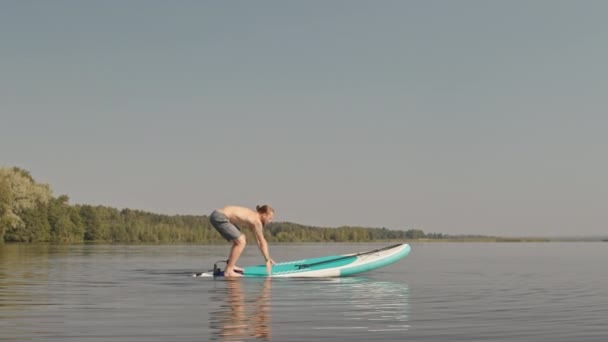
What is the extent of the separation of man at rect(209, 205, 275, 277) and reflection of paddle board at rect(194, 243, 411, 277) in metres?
0.38

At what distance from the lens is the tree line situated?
318 feet

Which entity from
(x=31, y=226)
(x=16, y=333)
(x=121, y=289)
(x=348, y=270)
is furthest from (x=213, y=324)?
(x=31, y=226)

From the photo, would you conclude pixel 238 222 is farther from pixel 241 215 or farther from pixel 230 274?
pixel 230 274

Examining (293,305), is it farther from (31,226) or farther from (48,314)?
(31,226)

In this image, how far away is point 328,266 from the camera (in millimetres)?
24719

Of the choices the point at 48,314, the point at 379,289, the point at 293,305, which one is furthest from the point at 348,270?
the point at 48,314

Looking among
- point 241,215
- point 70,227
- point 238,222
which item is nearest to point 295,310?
point 241,215

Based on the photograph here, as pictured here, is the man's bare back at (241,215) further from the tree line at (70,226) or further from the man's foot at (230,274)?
the tree line at (70,226)

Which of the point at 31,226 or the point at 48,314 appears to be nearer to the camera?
the point at 48,314

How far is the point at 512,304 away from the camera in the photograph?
15523 mm

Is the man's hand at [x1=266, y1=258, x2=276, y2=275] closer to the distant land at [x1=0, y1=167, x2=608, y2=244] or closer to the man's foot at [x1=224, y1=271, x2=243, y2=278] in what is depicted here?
the man's foot at [x1=224, y1=271, x2=243, y2=278]

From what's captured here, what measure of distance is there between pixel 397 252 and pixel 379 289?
8.05 m

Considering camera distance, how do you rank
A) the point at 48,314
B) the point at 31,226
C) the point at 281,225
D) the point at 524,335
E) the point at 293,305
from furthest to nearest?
the point at 281,225 → the point at 31,226 → the point at 293,305 → the point at 48,314 → the point at 524,335

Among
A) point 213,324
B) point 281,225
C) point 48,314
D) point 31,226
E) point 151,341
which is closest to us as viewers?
point 151,341
